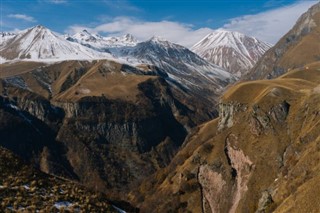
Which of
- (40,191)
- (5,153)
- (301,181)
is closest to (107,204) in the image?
(40,191)

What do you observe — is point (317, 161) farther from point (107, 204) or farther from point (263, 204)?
point (107, 204)

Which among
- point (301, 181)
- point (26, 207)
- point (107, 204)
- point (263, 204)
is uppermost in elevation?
Answer: point (26, 207)

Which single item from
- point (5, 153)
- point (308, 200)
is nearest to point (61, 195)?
point (5, 153)

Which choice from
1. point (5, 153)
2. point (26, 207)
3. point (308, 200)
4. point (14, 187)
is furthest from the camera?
point (308, 200)

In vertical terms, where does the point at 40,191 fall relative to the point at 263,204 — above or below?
above

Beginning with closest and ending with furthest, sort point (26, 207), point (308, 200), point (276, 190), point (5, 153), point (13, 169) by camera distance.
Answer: point (26, 207)
point (13, 169)
point (5, 153)
point (308, 200)
point (276, 190)

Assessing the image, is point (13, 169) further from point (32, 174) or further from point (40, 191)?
point (40, 191)

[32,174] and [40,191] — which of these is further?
[32,174]
